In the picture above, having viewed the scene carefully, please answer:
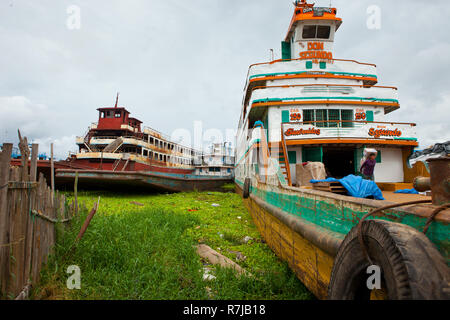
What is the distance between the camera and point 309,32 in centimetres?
1366

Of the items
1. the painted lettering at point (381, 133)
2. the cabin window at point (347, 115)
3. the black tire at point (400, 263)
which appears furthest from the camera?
the cabin window at point (347, 115)

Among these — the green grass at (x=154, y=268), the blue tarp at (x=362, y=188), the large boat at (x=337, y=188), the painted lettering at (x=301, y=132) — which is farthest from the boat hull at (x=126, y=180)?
the blue tarp at (x=362, y=188)

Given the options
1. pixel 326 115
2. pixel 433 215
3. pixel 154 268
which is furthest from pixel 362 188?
pixel 326 115

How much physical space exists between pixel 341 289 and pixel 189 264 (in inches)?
99.0

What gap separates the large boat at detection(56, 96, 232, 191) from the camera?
11.9 m

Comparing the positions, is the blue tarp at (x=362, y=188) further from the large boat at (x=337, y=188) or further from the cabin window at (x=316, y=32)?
the cabin window at (x=316, y=32)

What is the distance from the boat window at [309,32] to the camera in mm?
13447

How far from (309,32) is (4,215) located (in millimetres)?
15629

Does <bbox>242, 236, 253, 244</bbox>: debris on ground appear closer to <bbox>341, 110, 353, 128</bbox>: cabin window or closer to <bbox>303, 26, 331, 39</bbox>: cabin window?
<bbox>341, 110, 353, 128</bbox>: cabin window

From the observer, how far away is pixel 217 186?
65.8 ft

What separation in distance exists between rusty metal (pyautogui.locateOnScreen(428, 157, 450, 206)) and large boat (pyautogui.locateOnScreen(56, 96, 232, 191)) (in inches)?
467

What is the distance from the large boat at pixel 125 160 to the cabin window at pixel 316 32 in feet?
37.1
